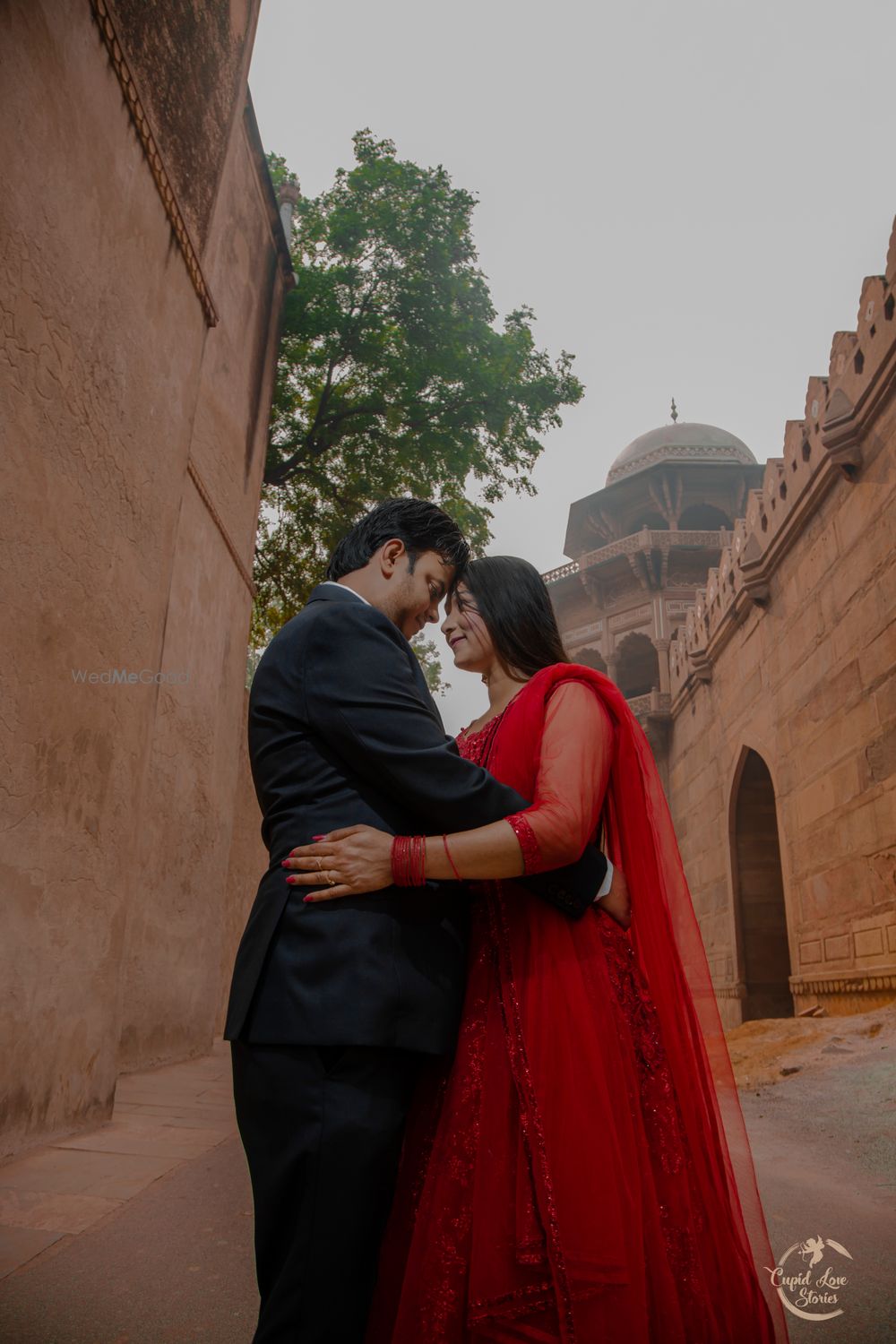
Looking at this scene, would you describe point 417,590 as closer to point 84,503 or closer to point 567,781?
point 567,781

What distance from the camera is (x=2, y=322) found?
300 centimetres

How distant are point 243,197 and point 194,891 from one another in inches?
231

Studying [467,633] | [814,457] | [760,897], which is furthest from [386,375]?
[467,633]

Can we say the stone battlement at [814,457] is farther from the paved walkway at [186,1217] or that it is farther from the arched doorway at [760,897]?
the paved walkway at [186,1217]

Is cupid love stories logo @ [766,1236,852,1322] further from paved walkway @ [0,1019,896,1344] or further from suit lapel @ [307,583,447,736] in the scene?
suit lapel @ [307,583,447,736]

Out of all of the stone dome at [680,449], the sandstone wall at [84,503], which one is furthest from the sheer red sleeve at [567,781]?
the stone dome at [680,449]

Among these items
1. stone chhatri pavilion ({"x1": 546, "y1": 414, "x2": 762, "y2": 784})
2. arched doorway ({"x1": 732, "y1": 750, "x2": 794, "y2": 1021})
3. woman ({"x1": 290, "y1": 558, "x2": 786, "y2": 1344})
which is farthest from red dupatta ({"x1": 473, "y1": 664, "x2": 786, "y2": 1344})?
stone chhatri pavilion ({"x1": 546, "y1": 414, "x2": 762, "y2": 784})

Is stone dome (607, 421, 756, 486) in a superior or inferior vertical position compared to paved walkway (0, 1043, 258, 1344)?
superior

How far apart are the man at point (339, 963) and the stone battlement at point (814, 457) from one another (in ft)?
19.9

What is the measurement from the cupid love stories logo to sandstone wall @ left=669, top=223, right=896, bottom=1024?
4.38 meters

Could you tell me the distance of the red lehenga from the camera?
1216mm

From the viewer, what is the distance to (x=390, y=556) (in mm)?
1675

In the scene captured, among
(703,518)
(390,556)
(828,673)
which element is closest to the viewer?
(390,556)

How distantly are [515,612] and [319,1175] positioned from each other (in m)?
1.06
